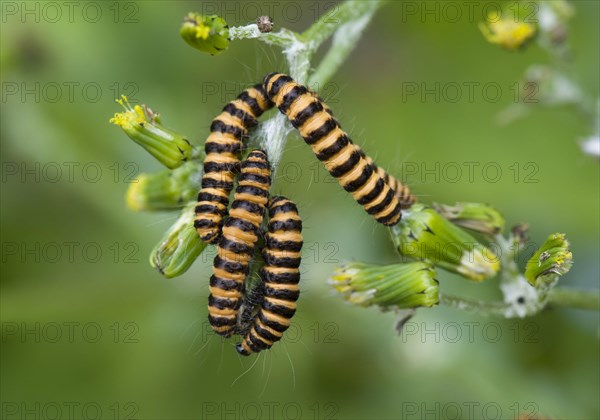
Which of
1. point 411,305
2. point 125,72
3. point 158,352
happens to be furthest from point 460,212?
point 125,72

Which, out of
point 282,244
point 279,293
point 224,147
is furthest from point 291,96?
point 279,293

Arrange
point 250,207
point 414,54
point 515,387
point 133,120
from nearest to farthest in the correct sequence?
point 250,207, point 133,120, point 515,387, point 414,54

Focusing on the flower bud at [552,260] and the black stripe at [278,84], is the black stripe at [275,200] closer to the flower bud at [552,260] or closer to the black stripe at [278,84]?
the black stripe at [278,84]

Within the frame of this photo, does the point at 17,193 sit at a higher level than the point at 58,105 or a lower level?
lower

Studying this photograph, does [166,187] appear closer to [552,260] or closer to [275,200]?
[275,200]

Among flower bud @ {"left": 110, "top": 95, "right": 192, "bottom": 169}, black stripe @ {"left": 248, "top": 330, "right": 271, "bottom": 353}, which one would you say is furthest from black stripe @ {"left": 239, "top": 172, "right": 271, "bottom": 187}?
black stripe @ {"left": 248, "top": 330, "right": 271, "bottom": 353}

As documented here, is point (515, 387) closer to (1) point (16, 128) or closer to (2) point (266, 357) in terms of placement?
(2) point (266, 357)

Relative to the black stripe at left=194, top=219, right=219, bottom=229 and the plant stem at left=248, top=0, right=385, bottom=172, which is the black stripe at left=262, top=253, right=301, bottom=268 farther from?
the plant stem at left=248, top=0, right=385, bottom=172
